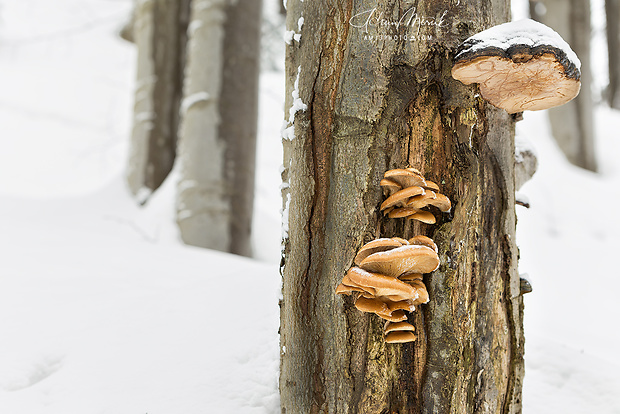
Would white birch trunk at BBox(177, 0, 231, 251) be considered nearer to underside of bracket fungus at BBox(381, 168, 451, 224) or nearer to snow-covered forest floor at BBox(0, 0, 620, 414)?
snow-covered forest floor at BBox(0, 0, 620, 414)

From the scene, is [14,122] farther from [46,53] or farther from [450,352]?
[450,352]

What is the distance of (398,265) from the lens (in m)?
1.06

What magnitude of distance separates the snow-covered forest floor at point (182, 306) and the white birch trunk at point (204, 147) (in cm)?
31

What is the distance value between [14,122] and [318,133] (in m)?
10.0

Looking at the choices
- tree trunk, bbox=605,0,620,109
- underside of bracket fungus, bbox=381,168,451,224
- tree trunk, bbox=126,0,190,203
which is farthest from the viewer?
tree trunk, bbox=605,0,620,109

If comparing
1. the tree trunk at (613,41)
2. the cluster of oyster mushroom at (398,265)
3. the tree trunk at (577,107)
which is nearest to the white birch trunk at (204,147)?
the cluster of oyster mushroom at (398,265)

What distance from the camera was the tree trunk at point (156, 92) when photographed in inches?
185

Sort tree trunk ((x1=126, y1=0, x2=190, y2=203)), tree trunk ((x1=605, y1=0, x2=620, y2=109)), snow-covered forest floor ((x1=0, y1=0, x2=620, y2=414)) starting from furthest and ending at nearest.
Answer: tree trunk ((x1=605, y1=0, x2=620, y2=109))
tree trunk ((x1=126, y1=0, x2=190, y2=203))
snow-covered forest floor ((x1=0, y1=0, x2=620, y2=414))

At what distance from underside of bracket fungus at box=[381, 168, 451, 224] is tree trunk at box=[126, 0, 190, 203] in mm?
3905

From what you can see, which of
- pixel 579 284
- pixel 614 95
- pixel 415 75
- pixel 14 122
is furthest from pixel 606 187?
pixel 14 122

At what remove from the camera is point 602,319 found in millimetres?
3686

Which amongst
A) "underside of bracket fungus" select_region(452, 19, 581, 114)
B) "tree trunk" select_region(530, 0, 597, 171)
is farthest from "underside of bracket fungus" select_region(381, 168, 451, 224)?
"tree trunk" select_region(530, 0, 597, 171)

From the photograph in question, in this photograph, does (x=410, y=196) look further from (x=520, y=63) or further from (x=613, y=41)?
(x=613, y=41)

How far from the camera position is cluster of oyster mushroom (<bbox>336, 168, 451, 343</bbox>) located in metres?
1.00
